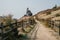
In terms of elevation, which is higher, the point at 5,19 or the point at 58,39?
the point at 5,19

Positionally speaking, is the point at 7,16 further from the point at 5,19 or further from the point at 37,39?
the point at 37,39

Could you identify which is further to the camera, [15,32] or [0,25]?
[15,32]

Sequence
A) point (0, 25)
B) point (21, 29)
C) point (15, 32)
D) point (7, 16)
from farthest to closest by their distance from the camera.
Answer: point (21, 29)
point (7, 16)
point (15, 32)
point (0, 25)

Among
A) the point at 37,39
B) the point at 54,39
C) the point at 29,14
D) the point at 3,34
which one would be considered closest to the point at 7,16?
the point at 37,39

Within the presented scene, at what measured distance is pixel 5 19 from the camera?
13.6m

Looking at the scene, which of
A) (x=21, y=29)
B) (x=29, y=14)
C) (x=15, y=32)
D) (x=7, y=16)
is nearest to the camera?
(x=15, y=32)

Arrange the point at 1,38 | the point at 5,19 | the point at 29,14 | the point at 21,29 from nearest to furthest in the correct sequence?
the point at 1,38 < the point at 5,19 < the point at 21,29 < the point at 29,14

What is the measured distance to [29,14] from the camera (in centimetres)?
6147

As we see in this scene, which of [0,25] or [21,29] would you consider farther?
[21,29]

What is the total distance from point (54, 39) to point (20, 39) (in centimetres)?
329

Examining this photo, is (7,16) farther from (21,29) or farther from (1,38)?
(1,38)

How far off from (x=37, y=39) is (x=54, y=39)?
1.61m

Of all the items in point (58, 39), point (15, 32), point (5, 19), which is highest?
point (5, 19)

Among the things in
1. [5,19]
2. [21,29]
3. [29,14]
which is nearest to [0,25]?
[5,19]
